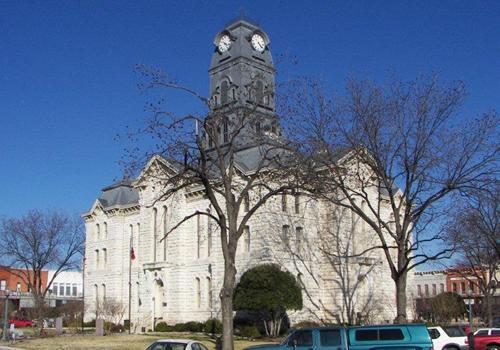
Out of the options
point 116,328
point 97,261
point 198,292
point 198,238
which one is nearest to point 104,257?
point 97,261

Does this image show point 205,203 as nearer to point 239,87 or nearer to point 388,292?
point 239,87

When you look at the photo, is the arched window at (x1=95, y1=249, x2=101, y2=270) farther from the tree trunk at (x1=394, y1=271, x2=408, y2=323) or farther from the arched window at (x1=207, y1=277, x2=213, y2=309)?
the tree trunk at (x1=394, y1=271, x2=408, y2=323)

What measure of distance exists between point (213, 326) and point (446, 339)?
22.6m

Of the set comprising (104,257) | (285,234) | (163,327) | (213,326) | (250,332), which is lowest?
(163,327)

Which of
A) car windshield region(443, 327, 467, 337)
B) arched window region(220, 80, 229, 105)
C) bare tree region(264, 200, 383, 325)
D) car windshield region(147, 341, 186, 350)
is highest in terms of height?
arched window region(220, 80, 229, 105)

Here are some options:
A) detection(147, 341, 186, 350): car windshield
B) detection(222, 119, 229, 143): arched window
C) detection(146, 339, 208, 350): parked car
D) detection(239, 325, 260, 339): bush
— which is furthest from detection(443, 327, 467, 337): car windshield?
detection(239, 325, 260, 339): bush

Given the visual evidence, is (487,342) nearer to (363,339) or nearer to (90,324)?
(363,339)

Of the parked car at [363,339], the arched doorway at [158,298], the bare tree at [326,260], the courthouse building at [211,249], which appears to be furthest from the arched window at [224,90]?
the parked car at [363,339]

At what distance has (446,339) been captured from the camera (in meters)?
29.4

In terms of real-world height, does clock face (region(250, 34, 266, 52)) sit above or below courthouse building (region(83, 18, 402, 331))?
above

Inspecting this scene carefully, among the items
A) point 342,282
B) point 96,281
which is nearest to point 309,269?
point 342,282

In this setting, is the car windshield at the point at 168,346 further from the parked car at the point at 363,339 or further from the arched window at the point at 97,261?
the arched window at the point at 97,261

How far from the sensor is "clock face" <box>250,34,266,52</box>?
62.5 metres

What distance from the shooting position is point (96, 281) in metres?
68.1
